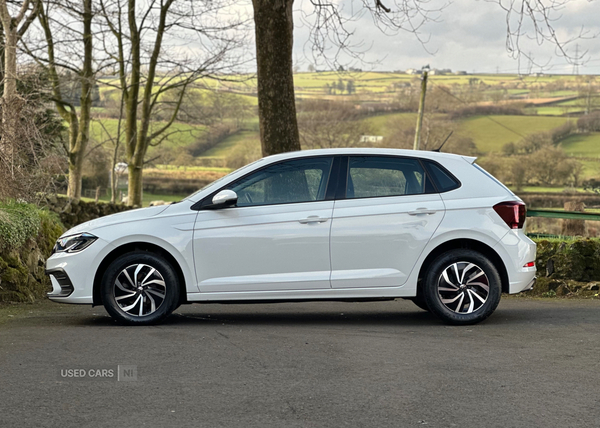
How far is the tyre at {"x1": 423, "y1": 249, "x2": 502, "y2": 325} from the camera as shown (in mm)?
8148

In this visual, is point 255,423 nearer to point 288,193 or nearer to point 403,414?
point 403,414

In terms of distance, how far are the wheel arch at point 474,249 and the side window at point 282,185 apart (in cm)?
123

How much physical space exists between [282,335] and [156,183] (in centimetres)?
7301

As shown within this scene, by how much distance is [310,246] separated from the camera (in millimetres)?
8055

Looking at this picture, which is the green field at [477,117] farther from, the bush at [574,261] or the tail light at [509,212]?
the tail light at [509,212]

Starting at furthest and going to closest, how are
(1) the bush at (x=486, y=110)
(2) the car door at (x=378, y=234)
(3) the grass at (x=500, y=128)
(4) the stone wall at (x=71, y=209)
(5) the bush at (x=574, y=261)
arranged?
(1) the bush at (x=486, y=110) < (3) the grass at (x=500, y=128) < (4) the stone wall at (x=71, y=209) < (5) the bush at (x=574, y=261) < (2) the car door at (x=378, y=234)

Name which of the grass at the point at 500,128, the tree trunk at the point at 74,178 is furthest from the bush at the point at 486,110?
the tree trunk at the point at 74,178

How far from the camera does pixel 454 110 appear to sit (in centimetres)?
9344

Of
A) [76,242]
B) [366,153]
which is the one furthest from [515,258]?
[76,242]

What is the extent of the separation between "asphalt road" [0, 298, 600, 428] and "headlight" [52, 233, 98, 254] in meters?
0.76

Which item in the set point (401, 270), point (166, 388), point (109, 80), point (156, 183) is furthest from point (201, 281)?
point (156, 183)

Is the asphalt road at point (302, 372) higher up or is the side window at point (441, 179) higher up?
the side window at point (441, 179)

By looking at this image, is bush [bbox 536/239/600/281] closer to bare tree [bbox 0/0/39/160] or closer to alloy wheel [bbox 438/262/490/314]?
alloy wheel [bbox 438/262/490/314]

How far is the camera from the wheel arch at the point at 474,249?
8.25 meters
